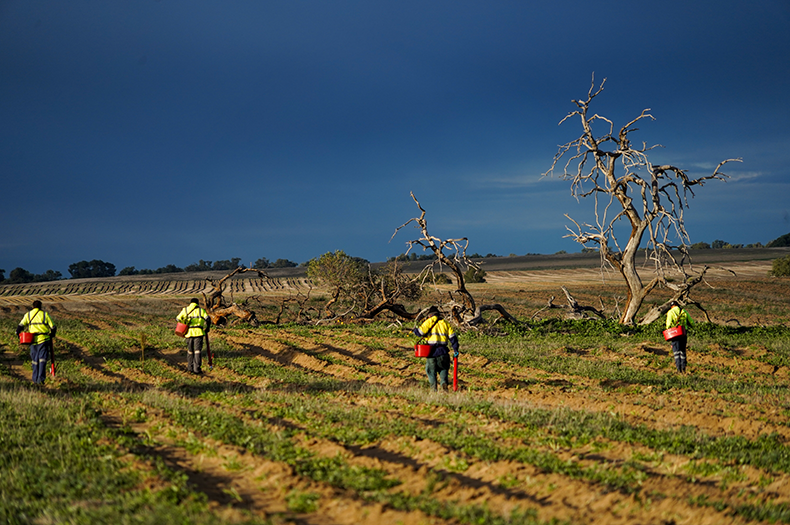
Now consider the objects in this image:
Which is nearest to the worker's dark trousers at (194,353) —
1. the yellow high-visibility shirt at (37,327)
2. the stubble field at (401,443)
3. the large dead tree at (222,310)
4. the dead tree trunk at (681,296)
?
the stubble field at (401,443)

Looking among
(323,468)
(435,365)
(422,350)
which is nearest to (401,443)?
(323,468)

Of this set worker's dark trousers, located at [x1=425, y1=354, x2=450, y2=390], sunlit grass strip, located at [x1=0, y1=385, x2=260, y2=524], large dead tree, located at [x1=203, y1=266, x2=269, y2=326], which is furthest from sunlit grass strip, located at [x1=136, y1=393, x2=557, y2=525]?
large dead tree, located at [x1=203, y1=266, x2=269, y2=326]

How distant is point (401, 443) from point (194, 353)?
8.85 metres

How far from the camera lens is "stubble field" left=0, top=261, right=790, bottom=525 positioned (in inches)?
183

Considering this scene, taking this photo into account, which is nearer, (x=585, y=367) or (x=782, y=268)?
(x=585, y=367)

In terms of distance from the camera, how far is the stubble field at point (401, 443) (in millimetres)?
4645

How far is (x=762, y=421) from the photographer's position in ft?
26.4

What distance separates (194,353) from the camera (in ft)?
44.5

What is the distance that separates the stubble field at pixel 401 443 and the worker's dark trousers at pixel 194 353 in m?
0.55

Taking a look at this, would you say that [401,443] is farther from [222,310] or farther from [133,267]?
[133,267]

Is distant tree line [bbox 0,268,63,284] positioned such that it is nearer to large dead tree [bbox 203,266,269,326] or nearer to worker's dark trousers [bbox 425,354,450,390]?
large dead tree [bbox 203,266,269,326]

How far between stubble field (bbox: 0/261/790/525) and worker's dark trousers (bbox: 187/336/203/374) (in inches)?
21.8

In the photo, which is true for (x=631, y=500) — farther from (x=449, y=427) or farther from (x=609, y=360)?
(x=609, y=360)

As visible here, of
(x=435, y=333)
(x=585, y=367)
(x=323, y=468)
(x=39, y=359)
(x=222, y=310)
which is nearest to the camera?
(x=323, y=468)
